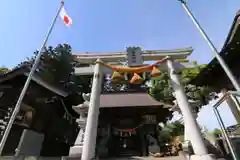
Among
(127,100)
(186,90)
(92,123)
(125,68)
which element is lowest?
(92,123)

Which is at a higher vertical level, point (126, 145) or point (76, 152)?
point (126, 145)

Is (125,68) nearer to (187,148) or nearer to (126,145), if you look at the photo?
(187,148)

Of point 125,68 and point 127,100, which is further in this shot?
point 127,100

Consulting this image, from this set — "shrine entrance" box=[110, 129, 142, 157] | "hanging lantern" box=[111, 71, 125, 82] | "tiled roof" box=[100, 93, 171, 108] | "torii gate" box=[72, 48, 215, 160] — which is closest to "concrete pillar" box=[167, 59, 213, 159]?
"torii gate" box=[72, 48, 215, 160]

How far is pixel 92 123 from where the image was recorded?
325 inches

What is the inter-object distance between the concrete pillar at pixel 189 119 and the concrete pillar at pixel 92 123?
3783 mm

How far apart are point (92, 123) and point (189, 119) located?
4.21m

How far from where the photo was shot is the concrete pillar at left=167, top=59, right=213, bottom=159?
7.45 meters

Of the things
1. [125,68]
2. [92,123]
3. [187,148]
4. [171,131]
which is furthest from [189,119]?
[171,131]

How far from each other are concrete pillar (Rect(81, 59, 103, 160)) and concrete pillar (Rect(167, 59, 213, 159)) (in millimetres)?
3783

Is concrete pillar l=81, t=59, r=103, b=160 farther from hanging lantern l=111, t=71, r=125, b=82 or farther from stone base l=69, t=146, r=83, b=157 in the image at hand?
stone base l=69, t=146, r=83, b=157

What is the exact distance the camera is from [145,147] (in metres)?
11.2

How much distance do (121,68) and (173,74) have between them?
8.88ft

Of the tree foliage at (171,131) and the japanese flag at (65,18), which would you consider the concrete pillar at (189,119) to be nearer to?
the japanese flag at (65,18)
